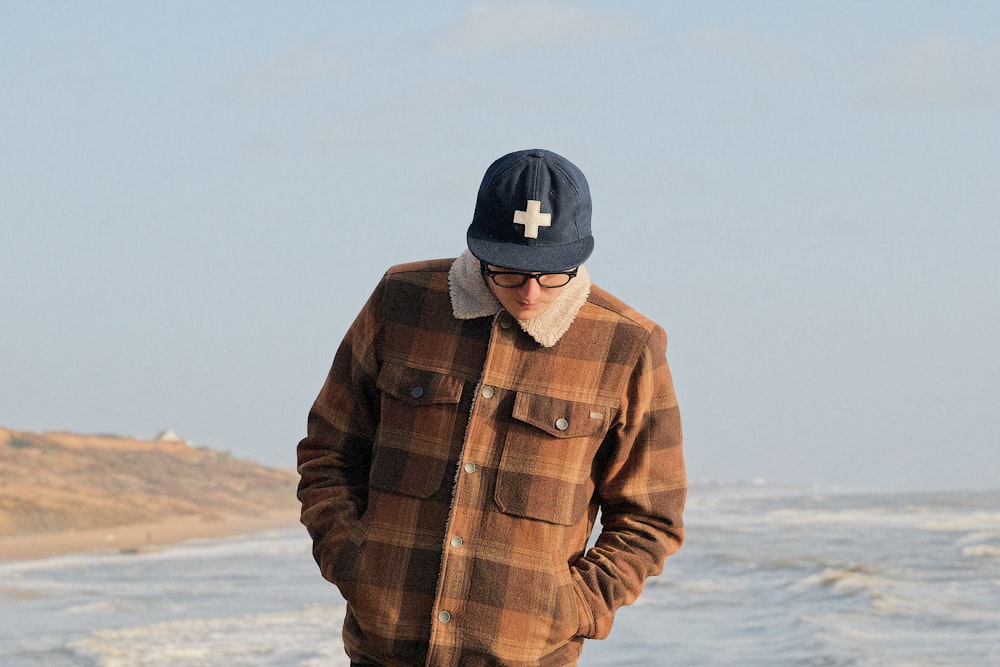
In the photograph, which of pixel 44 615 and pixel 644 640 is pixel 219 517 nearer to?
pixel 44 615

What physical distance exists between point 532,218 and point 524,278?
110 mm

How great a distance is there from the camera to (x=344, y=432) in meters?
2.72

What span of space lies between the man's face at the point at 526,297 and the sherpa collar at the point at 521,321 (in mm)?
15

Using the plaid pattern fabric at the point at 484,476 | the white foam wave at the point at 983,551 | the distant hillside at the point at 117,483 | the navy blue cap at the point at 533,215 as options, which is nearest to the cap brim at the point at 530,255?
the navy blue cap at the point at 533,215

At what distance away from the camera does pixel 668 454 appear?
2688 millimetres

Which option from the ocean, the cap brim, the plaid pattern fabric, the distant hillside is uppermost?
the cap brim

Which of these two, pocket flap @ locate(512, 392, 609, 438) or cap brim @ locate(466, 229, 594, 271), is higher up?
cap brim @ locate(466, 229, 594, 271)

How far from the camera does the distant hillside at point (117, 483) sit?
2044cm

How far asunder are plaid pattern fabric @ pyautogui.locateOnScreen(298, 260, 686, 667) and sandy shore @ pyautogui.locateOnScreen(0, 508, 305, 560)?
15030mm

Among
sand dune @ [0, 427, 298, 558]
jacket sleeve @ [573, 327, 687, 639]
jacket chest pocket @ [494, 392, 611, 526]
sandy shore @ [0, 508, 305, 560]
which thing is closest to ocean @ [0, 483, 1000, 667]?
sandy shore @ [0, 508, 305, 560]

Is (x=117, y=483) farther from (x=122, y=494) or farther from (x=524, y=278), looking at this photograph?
(x=524, y=278)

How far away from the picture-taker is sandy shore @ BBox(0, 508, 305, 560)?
1748 cm

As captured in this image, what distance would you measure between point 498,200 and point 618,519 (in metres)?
0.66

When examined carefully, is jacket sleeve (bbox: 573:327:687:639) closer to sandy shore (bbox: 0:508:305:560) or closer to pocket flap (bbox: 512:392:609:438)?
pocket flap (bbox: 512:392:609:438)
